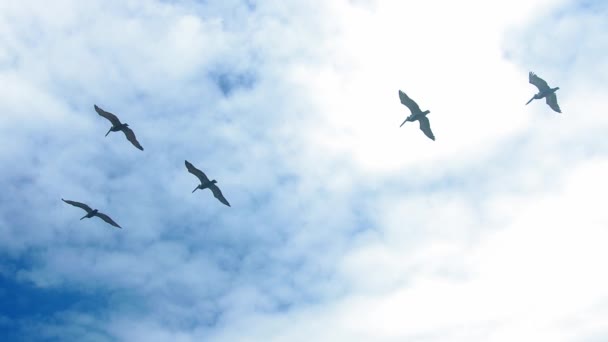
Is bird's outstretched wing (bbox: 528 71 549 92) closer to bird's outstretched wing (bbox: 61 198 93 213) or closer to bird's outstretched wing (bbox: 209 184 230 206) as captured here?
bird's outstretched wing (bbox: 209 184 230 206)

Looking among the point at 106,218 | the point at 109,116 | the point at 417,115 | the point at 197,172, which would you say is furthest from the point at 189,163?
the point at 417,115

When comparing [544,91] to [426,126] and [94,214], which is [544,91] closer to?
[426,126]

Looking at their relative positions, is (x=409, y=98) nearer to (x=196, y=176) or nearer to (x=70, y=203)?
(x=196, y=176)

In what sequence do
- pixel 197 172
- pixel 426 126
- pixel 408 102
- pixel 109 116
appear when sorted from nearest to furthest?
pixel 109 116 < pixel 408 102 < pixel 197 172 < pixel 426 126

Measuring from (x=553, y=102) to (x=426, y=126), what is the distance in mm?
9902

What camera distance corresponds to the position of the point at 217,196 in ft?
137

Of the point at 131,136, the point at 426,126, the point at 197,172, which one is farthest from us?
the point at 426,126

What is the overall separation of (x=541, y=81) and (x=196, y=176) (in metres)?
26.8

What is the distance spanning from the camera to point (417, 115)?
41281mm

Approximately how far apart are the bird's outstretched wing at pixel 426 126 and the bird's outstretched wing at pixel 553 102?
922cm

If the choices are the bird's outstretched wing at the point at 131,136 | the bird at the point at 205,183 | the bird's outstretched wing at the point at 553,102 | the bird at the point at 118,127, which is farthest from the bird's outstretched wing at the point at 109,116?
the bird's outstretched wing at the point at 553,102

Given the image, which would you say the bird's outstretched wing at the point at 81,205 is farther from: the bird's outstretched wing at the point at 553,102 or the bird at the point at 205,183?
the bird's outstretched wing at the point at 553,102

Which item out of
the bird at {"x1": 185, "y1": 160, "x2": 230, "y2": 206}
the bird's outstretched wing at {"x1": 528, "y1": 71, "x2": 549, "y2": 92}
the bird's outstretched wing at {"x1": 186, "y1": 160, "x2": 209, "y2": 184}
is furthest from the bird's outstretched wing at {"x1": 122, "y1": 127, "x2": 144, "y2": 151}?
the bird's outstretched wing at {"x1": 528, "y1": 71, "x2": 549, "y2": 92}

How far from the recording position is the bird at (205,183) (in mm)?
40312
